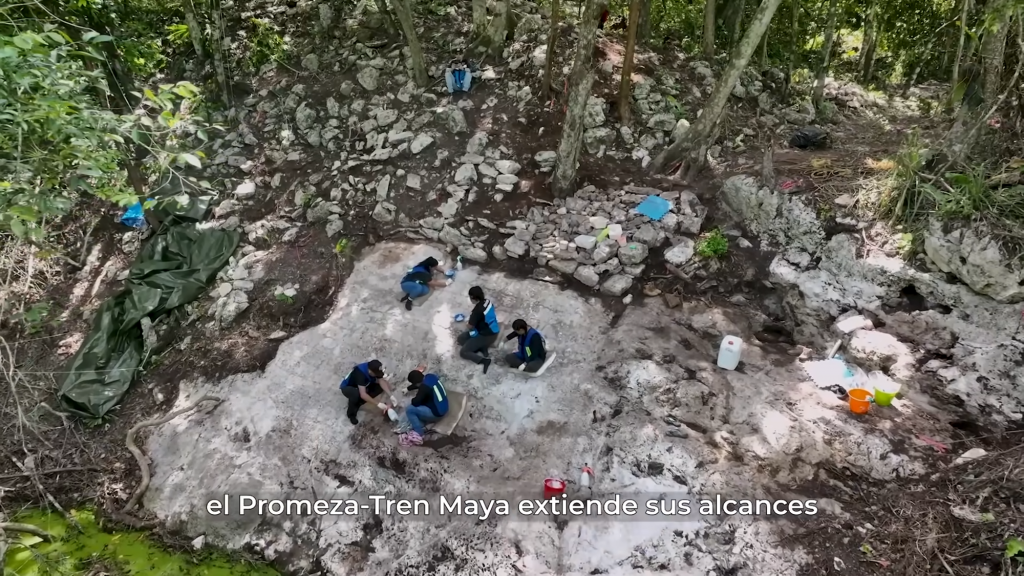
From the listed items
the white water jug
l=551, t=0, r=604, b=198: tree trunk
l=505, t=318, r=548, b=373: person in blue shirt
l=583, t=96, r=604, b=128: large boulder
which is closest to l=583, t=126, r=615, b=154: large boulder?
l=583, t=96, r=604, b=128: large boulder

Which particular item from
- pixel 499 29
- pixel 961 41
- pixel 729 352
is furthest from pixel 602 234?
pixel 499 29

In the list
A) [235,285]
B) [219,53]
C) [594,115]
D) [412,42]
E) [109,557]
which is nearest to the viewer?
[109,557]

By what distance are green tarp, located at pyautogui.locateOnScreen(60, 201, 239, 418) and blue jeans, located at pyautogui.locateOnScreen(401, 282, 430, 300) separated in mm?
2734

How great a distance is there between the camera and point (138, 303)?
20.8 ft

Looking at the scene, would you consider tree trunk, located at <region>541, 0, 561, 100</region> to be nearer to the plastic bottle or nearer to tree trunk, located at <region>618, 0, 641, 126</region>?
tree trunk, located at <region>618, 0, 641, 126</region>

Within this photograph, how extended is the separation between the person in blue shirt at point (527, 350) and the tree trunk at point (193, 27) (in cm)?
785

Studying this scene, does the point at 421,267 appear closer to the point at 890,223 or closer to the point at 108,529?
the point at 108,529

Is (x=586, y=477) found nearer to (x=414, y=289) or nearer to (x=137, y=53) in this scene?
(x=414, y=289)

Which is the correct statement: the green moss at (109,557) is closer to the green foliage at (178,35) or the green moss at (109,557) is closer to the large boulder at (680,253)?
the large boulder at (680,253)

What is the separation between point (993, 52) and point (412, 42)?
703 cm

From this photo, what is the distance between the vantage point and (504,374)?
551 centimetres

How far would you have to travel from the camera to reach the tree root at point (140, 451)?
16.3ft

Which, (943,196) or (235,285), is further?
(235,285)

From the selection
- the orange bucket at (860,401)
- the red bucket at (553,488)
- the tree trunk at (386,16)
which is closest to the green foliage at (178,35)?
the tree trunk at (386,16)
